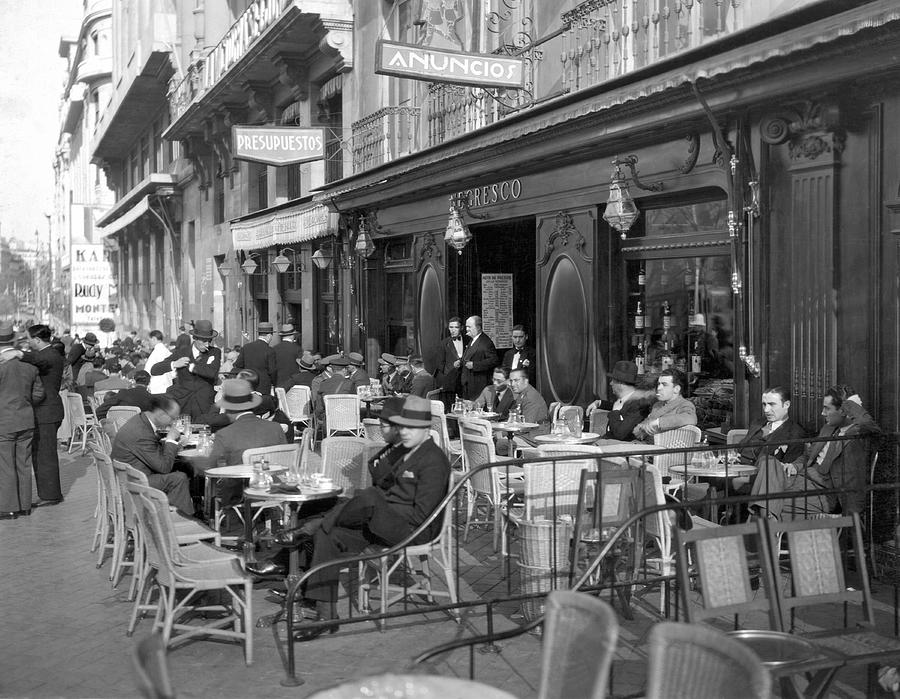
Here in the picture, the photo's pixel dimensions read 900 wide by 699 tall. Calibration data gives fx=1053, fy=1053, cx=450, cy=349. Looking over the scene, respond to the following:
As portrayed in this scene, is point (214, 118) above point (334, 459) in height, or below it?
above

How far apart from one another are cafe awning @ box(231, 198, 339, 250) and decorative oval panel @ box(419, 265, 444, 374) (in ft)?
9.89

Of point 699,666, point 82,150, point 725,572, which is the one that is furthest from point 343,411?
point 82,150

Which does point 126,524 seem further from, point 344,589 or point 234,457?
point 344,589

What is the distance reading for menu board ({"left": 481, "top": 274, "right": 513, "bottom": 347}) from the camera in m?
15.7

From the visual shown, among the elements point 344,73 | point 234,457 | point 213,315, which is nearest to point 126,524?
point 234,457

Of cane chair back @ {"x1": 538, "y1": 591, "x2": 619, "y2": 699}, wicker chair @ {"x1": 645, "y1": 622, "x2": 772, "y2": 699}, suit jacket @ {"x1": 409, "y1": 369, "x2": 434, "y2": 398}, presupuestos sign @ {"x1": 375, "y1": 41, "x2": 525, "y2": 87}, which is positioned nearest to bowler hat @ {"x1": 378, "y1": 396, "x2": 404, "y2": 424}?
cane chair back @ {"x1": 538, "y1": 591, "x2": 619, "y2": 699}

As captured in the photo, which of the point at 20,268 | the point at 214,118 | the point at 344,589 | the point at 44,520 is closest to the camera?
the point at 344,589

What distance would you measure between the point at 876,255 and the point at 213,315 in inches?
1025

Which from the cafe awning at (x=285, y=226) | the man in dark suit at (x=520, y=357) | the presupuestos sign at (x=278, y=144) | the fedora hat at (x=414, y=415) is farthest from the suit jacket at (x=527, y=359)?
the fedora hat at (x=414, y=415)

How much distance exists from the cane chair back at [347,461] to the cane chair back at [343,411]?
16.4ft

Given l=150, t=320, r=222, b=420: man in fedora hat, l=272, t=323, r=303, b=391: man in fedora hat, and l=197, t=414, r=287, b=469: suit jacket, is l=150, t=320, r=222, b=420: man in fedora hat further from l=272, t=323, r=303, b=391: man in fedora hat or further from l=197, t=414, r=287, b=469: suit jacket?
l=197, t=414, r=287, b=469: suit jacket

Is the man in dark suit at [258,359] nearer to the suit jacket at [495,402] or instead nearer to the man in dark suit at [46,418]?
the suit jacket at [495,402]

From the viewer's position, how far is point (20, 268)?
62.5 m

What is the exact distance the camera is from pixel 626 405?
1008 centimetres
